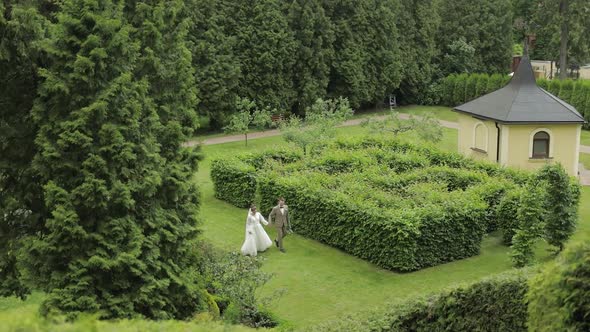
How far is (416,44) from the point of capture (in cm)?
5159

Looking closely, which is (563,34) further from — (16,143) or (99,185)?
(99,185)

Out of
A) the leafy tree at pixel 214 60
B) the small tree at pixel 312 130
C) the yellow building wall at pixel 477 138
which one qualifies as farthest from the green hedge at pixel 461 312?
the leafy tree at pixel 214 60

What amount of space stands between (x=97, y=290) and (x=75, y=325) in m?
6.93

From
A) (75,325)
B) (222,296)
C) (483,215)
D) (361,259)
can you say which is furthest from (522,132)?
(75,325)

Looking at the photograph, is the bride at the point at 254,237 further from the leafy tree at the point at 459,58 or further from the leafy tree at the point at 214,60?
the leafy tree at the point at 459,58

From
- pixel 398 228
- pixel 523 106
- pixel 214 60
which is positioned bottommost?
pixel 398 228

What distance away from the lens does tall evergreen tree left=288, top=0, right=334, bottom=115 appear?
4369 cm

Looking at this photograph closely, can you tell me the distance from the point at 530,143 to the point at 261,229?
1242cm

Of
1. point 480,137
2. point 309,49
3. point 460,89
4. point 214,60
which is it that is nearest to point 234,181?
point 480,137

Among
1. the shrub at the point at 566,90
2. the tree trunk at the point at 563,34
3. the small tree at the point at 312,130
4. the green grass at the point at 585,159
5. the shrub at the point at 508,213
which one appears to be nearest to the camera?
the shrub at the point at 508,213

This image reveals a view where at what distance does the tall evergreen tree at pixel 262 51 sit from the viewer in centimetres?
4203

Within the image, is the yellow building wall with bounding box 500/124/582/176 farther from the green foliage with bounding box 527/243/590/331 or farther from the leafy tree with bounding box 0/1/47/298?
the green foliage with bounding box 527/243/590/331

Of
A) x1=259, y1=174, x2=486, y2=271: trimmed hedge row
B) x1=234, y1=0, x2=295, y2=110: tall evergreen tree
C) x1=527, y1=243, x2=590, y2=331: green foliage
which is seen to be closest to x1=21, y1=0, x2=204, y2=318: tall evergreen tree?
x1=527, y1=243, x2=590, y2=331: green foliage

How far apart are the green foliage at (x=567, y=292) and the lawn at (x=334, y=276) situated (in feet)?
24.2
